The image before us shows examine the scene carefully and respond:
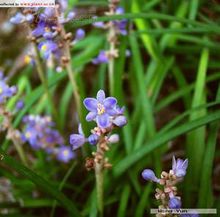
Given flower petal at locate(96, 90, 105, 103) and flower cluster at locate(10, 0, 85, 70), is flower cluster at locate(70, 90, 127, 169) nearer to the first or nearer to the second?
flower petal at locate(96, 90, 105, 103)

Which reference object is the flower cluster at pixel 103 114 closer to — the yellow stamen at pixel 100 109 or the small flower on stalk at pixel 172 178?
the yellow stamen at pixel 100 109

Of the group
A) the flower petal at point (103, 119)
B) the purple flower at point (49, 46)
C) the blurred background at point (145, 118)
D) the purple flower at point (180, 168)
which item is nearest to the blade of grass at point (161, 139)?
the blurred background at point (145, 118)

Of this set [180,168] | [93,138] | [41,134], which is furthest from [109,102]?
[41,134]

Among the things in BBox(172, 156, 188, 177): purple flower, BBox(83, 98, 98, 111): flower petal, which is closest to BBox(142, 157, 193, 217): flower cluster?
BBox(172, 156, 188, 177): purple flower

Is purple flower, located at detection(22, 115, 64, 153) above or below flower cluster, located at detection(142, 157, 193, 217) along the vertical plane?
above

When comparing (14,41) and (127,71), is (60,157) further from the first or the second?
(14,41)

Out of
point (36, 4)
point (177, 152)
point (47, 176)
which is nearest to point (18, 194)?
point (47, 176)
